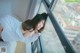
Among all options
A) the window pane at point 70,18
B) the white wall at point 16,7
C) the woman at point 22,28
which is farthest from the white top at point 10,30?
the white wall at point 16,7

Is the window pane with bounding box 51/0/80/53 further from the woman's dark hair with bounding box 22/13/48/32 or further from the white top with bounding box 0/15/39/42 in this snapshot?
the white top with bounding box 0/15/39/42

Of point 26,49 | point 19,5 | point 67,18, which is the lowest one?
point 26,49

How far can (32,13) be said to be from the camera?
254 cm

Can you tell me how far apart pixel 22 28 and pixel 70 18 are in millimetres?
496

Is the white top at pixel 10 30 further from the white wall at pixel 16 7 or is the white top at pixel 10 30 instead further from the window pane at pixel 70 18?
the white wall at pixel 16 7

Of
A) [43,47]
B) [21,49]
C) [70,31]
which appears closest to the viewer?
[70,31]

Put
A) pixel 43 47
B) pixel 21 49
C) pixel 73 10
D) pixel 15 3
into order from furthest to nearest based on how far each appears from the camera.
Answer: pixel 15 3, pixel 21 49, pixel 43 47, pixel 73 10

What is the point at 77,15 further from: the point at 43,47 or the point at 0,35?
the point at 0,35

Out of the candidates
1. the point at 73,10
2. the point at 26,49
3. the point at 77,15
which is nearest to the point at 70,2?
the point at 73,10

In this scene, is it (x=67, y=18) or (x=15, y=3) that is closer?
(x=67, y=18)

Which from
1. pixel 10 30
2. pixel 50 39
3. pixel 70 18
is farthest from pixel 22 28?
pixel 70 18

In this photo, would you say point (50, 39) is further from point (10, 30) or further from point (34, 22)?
point (10, 30)

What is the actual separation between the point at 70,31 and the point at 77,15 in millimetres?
160

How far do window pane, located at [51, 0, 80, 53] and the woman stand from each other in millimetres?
188
